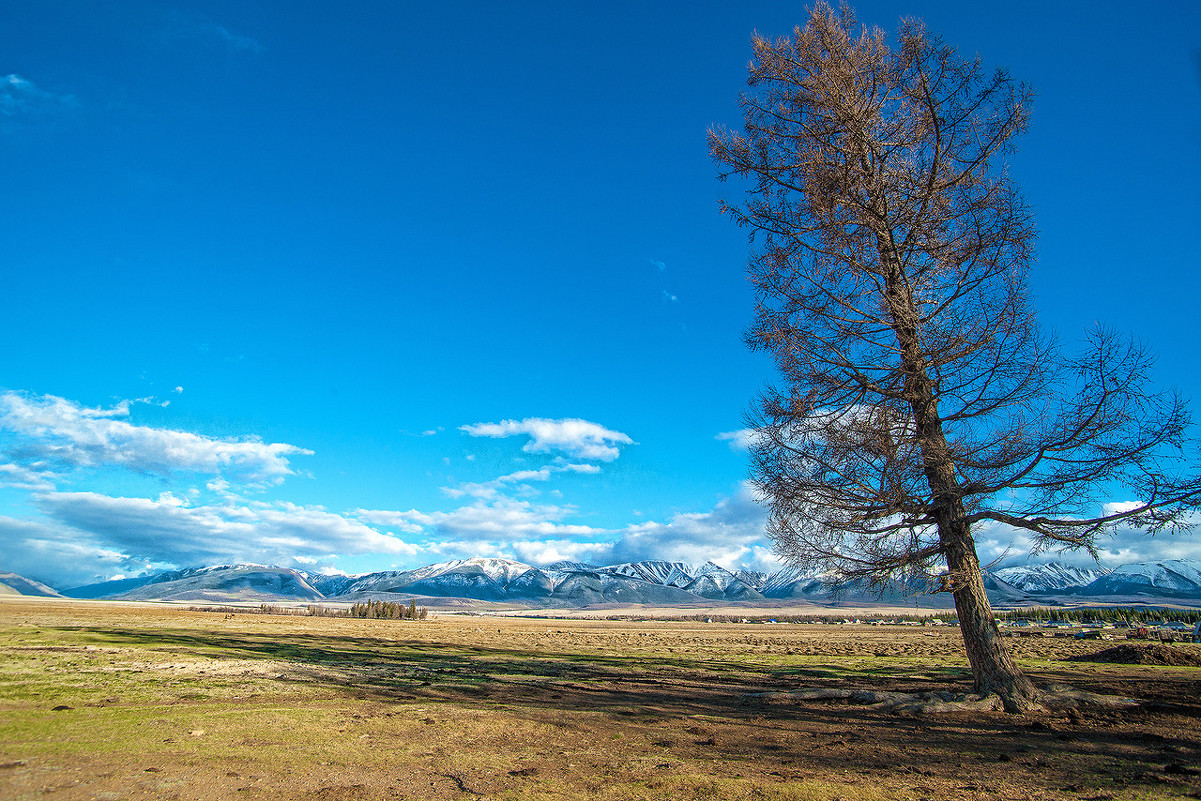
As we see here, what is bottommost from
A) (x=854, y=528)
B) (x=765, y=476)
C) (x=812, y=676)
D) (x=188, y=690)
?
(x=812, y=676)

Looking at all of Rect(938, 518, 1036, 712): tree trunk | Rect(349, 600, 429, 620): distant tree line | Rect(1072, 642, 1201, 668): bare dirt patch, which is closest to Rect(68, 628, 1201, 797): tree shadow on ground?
Rect(938, 518, 1036, 712): tree trunk

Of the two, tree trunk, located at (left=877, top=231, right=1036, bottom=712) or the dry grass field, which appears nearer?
the dry grass field

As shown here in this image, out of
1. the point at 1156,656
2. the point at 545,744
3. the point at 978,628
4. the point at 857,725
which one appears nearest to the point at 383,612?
the point at 1156,656

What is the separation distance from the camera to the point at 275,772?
6.21m

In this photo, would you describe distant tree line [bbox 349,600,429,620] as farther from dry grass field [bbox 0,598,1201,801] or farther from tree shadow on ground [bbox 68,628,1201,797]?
dry grass field [bbox 0,598,1201,801]

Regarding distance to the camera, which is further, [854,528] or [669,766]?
[854,528]

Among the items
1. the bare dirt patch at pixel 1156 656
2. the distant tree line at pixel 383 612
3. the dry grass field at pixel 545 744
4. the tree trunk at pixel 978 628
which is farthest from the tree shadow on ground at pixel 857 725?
the distant tree line at pixel 383 612

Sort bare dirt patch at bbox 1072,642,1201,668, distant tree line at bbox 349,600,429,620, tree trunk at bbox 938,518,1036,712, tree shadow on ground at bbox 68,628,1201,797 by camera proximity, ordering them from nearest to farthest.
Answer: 1. tree shadow on ground at bbox 68,628,1201,797
2. tree trunk at bbox 938,518,1036,712
3. bare dirt patch at bbox 1072,642,1201,668
4. distant tree line at bbox 349,600,429,620

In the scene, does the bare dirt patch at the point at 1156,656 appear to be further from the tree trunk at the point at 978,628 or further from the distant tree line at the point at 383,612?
the distant tree line at the point at 383,612

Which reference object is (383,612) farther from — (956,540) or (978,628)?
(956,540)

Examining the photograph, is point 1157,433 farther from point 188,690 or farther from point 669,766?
point 188,690

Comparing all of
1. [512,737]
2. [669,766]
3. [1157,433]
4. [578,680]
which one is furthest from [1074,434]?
[578,680]

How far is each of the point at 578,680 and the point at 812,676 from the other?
7.51m

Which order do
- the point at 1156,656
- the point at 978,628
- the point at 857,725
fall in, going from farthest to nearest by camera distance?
the point at 1156,656 < the point at 978,628 < the point at 857,725
